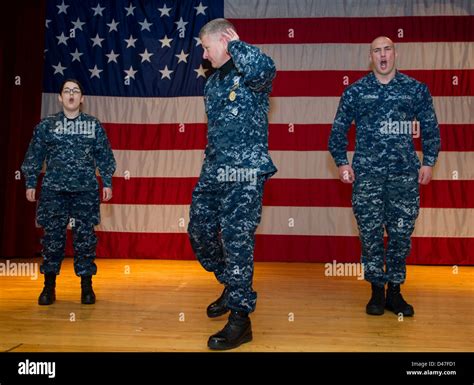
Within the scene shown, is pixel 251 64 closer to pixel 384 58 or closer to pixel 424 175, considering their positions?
pixel 384 58

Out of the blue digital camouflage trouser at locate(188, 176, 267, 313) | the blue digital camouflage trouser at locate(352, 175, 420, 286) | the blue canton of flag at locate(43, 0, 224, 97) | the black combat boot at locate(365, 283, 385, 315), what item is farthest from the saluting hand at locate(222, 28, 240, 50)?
the blue canton of flag at locate(43, 0, 224, 97)

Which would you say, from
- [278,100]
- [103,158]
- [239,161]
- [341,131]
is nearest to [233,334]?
[239,161]

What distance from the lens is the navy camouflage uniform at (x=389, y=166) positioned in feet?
10.8

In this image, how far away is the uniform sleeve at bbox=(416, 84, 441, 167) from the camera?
3342 mm

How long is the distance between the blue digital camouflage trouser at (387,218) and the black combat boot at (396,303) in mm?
51

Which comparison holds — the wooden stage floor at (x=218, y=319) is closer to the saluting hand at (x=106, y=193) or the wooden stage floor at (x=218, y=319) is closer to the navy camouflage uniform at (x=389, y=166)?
the navy camouflage uniform at (x=389, y=166)

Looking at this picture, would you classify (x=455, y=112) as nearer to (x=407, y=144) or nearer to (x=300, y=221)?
(x=300, y=221)

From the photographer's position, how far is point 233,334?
254cm

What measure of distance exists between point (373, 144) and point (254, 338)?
1444mm

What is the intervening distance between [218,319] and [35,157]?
170 centimetres

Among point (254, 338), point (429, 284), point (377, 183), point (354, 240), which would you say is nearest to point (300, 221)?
point (354, 240)

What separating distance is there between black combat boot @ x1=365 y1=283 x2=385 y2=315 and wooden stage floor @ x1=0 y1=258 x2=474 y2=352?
0.05 m

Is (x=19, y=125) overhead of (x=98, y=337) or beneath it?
overhead
